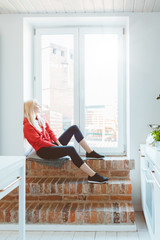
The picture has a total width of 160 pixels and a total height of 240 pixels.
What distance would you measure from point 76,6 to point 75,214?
221cm

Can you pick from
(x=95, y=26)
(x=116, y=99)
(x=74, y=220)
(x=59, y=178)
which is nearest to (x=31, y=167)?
(x=59, y=178)

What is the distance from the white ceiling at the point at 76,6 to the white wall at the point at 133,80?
0.13 meters

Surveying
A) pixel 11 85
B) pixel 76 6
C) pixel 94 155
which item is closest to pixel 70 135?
pixel 94 155

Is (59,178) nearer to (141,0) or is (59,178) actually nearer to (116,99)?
(116,99)

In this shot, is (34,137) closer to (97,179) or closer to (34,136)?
(34,136)

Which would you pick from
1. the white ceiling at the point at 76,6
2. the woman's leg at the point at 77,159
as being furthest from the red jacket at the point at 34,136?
the white ceiling at the point at 76,6

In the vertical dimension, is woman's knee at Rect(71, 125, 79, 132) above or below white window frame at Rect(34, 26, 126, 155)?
below

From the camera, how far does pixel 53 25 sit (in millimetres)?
3320

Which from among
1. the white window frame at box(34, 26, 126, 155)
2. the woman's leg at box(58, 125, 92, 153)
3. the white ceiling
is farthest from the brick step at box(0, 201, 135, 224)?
the white ceiling

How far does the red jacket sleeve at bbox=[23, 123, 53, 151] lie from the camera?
9.27 ft

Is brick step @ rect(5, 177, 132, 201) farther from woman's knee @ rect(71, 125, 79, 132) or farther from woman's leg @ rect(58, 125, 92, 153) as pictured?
woman's knee @ rect(71, 125, 79, 132)

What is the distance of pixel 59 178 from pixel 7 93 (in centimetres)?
119

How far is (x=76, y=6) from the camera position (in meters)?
2.80

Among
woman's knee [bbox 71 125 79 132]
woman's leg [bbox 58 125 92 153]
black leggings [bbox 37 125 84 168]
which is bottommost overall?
black leggings [bbox 37 125 84 168]
